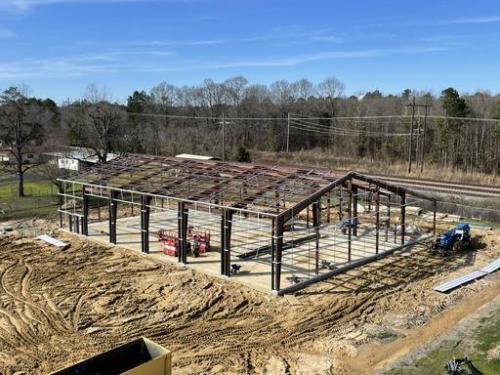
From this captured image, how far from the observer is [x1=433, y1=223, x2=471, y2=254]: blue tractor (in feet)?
77.0

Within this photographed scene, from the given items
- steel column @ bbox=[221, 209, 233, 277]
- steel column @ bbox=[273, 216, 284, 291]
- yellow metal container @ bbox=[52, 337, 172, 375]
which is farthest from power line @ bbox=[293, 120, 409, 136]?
yellow metal container @ bbox=[52, 337, 172, 375]

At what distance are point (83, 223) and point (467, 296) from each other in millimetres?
19132

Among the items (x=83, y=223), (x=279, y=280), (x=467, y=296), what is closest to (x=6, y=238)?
(x=83, y=223)

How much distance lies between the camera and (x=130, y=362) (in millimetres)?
10586

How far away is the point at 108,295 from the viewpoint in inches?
709

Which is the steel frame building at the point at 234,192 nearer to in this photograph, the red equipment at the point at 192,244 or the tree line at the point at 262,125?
the red equipment at the point at 192,244

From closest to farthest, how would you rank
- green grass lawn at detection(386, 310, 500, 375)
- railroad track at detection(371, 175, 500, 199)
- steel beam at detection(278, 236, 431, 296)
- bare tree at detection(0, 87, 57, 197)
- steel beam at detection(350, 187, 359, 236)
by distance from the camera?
1. green grass lawn at detection(386, 310, 500, 375)
2. steel beam at detection(278, 236, 431, 296)
3. steel beam at detection(350, 187, 359, 236)
4. railroad track at detection(371, 175, 500, 199)
5. bare tree at detection(0, 87, 57, 197)

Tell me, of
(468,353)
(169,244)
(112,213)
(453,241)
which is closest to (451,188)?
(453,241)

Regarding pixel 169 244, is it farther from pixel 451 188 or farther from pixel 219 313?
pixel 451 188

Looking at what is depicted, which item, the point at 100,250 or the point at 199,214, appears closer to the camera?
the point at 100,250

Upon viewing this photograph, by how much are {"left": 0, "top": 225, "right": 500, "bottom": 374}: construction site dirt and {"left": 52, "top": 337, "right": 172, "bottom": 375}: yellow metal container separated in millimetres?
2444

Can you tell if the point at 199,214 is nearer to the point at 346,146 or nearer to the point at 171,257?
the point at 171,257

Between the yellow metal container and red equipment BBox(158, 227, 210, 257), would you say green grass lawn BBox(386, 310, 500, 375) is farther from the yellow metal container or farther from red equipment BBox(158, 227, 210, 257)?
red equipment BBox(158, 227, 210, 257)

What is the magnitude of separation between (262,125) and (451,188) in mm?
42680
